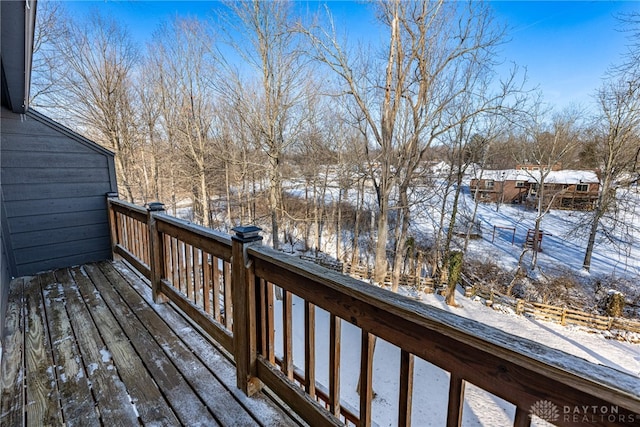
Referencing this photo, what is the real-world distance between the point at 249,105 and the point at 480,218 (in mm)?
16811

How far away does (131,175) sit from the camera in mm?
13539

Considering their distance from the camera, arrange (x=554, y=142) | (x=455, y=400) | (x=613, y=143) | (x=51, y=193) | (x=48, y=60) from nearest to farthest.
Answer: (x=455, y=400) < (x=51, y=193) < (x=48, y=60) < (x=613, y=143) < (x=554, y=142)

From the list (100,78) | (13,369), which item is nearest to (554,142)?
(13,369)

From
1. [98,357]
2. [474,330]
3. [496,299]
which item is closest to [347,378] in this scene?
[98,357]

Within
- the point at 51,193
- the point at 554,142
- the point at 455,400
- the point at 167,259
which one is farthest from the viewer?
the point at 554,142

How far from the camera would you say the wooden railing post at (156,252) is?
9.31 ft

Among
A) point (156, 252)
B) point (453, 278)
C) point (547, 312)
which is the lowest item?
point (547, 312)

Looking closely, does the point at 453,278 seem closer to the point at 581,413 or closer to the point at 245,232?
the point at 245,232

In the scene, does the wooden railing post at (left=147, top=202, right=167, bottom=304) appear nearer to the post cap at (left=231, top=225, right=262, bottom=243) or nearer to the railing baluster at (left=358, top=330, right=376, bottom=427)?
the post cap at (left=231, top=225, right=262, bottom=243)

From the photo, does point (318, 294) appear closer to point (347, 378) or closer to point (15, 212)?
point (15, 212)

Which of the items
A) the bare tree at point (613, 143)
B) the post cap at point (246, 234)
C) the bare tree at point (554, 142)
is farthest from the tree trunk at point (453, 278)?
the post cap at point (246, 234)

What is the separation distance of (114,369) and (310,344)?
1541mm

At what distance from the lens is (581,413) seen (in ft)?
2.26

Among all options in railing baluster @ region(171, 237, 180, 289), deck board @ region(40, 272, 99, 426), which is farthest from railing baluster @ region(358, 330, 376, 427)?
railing baluster @ region(171, 237, 180, 289)
